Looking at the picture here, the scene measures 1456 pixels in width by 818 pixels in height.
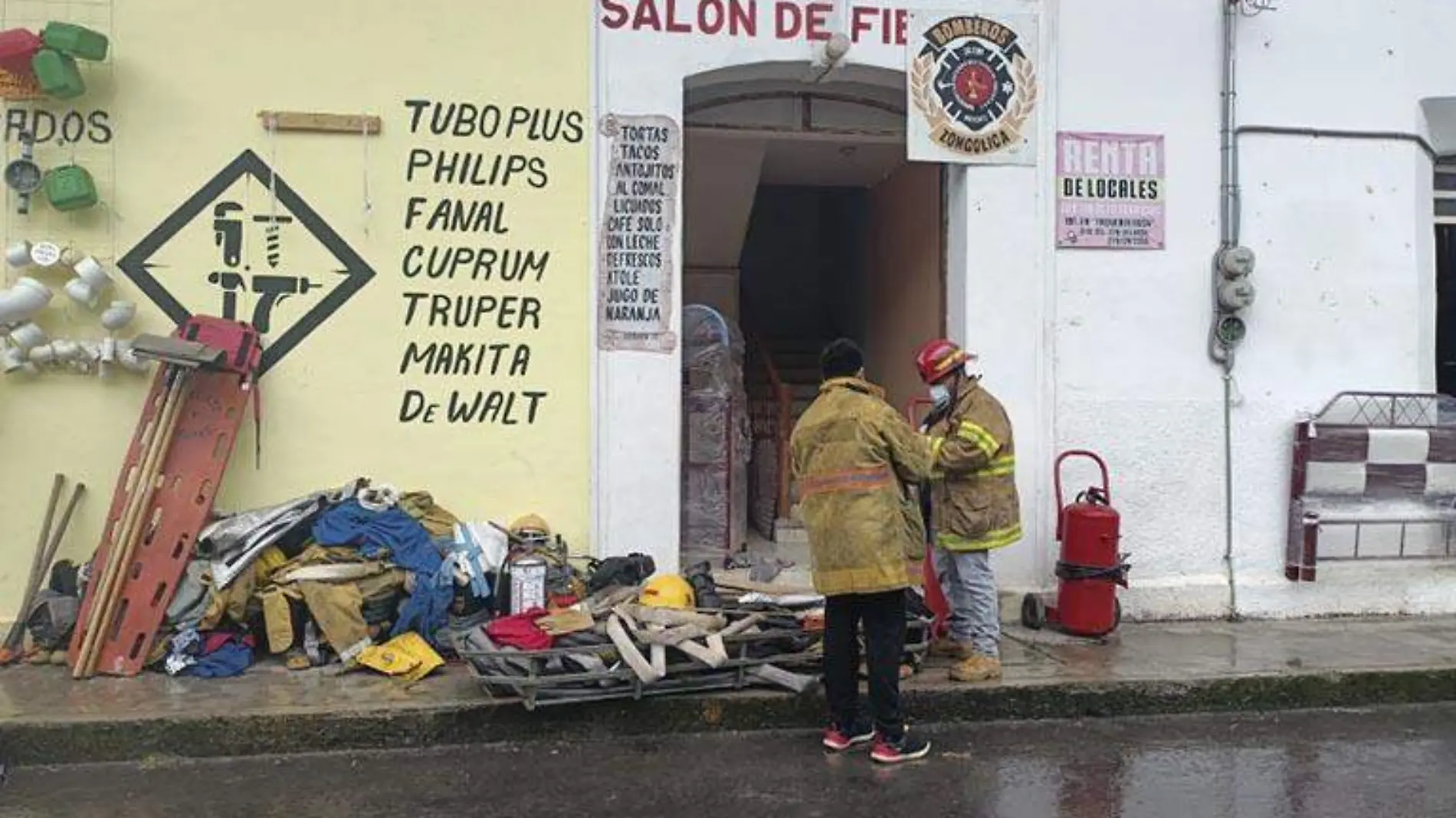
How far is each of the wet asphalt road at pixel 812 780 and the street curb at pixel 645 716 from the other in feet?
0.27

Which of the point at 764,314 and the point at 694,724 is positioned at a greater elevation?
the point at 764,314

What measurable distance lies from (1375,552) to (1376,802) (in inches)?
133

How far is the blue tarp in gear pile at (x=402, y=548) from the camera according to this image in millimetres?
6359

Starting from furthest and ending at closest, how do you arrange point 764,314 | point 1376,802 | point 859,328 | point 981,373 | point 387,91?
point 764,314
point 859,328
point 981,373
point 387,91
point 1376,802

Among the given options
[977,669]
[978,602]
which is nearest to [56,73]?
[978,602]

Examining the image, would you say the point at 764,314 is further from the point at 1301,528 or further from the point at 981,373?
the point at 1301,528

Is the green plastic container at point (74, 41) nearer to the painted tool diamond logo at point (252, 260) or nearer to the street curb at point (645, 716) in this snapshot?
the painted tool diamond logo at point (252, 260)

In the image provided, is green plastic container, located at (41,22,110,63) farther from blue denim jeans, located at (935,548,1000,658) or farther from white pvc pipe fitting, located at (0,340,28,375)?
blue denim jeans, located at (935,548,1000,658)

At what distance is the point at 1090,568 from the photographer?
6918 mm

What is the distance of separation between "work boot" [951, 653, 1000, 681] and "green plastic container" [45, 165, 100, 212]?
17.5ft

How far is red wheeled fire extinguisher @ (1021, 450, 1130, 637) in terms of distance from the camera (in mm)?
6879

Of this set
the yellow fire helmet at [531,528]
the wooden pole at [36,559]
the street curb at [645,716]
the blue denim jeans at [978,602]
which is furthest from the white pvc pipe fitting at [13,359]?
the blue denim jeans at [978,602]

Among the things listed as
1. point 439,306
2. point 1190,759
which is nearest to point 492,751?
point 439,306

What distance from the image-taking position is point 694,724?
19.1ft
